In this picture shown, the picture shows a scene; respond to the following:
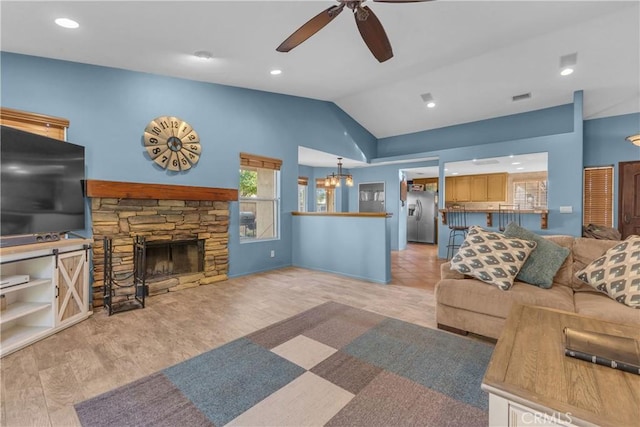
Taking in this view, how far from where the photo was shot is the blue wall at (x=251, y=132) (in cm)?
307

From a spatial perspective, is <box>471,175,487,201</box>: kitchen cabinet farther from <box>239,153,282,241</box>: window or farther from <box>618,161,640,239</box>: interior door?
<box>239,153,282,241</box>: window

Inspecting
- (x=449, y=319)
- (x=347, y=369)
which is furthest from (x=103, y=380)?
(x=449, y=319)

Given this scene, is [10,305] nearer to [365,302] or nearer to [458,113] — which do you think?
[365,302]

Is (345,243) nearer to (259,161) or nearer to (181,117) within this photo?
(259,161)

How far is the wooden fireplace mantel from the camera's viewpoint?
308 centimetres

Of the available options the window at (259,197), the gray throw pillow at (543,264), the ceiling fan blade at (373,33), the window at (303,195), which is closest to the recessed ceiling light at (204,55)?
the window at (259,197)

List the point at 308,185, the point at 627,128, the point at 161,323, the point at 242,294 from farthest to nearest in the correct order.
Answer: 1. the point at 308,185
2. the point at 627,128
3. the point at 242,294
4. the point at 161,323

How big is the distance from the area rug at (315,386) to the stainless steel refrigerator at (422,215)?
6478mm

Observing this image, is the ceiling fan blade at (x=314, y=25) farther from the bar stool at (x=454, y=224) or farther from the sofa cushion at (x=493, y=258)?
the bar stool at (x=454, y=224)

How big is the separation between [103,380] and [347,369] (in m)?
1.63

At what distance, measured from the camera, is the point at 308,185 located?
855 centimetres

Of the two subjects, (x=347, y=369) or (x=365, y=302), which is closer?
(x=347, y=369)

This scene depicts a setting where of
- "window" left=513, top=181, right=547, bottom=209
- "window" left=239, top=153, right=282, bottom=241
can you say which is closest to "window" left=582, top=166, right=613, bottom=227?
"window" left=513, top=181, right=547, bottom=209

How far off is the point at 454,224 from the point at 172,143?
552 centimetres
